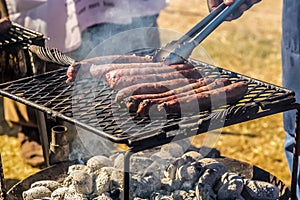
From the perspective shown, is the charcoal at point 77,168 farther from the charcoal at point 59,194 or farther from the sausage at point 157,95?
the sausage at point 157,95

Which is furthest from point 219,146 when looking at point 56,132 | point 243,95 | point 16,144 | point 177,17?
point 177,17

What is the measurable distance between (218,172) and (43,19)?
192 cm

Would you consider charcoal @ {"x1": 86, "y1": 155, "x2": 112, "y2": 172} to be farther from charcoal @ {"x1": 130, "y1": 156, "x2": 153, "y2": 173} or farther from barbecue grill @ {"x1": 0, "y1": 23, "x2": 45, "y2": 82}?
barbecue grill @ {"x1": 0, "y1": 23, "x2": 45, "y2": 82}

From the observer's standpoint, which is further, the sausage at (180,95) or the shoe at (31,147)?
the shoe at (31,147)

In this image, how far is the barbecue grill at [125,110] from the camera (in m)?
1.83

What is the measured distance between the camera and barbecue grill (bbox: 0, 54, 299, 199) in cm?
183

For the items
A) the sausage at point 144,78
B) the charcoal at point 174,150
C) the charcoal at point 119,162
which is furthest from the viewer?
the charcoal at point 174,150

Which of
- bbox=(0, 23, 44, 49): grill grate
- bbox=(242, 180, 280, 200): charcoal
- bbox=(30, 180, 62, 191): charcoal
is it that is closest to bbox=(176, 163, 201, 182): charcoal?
bbox=(242, 180, 280, 200): charcoal

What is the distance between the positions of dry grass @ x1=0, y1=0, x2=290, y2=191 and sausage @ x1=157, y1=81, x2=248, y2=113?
90cm

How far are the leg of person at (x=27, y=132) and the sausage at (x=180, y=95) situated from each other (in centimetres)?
244

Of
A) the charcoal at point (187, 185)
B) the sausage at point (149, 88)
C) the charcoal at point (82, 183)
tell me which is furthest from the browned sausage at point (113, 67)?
the charcoal at point (187, 185)

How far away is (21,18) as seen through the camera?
3822mm

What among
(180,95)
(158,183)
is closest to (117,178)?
(158,183)

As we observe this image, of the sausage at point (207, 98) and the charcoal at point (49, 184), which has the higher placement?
the sausage at point (207, 98)
